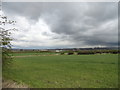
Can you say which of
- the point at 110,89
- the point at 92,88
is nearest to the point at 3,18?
the point at 92,88

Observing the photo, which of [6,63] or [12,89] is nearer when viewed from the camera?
[12,89]

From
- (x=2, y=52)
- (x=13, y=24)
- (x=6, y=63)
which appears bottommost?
(x=6, y=63)

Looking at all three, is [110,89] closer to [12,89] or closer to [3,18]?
[12,89]

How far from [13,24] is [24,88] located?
3.63 meters

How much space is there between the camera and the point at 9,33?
293 inches

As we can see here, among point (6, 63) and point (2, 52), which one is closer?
point (2, 52)

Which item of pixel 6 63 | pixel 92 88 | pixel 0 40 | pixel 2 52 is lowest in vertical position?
pixel 92 88

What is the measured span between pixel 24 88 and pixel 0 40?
9.66 ft

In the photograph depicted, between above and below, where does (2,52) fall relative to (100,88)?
above

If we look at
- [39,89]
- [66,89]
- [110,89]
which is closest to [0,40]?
[39,89]

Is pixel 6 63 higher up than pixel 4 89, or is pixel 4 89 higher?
pixel 6 63

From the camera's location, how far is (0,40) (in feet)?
23.8

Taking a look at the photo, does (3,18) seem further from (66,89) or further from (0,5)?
(66,89)

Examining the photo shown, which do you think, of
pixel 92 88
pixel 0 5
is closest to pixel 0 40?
pixel 0 5
